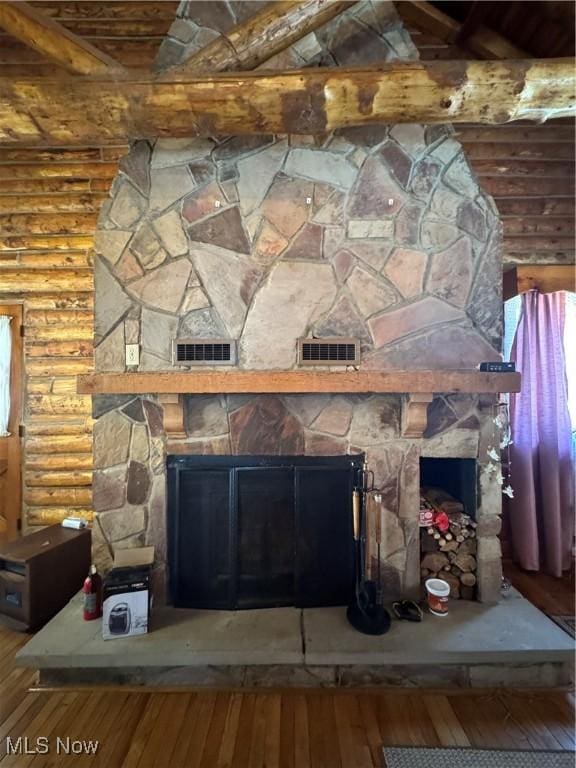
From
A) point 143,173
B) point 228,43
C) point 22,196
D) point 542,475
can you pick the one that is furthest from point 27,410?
point 542,475

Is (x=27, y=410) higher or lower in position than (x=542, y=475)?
higher

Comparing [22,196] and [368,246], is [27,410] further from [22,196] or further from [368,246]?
[368,246]

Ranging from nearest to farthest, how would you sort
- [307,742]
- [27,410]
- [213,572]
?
[307,742] < [213,572] < [27,410]

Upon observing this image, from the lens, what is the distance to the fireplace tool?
1.87 meters

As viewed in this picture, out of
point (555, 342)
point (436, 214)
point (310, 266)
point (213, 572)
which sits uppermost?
point (436, 214)

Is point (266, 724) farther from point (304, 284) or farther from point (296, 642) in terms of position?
point (304, 284)

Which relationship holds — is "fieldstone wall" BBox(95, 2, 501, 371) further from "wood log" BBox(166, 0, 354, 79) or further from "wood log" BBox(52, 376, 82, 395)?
"wood log" BBox(52, 376, 82, 395)

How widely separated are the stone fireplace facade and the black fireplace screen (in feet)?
0.35

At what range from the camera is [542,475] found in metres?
2.98

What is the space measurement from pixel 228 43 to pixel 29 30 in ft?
3.18

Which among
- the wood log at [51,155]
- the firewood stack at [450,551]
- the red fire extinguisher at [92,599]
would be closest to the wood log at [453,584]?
the firewood stack at [450,551]

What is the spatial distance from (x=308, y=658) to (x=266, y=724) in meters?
0.30

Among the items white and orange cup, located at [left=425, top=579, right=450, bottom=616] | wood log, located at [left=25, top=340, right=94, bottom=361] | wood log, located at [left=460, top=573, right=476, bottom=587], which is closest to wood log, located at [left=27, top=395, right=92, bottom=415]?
wood log, located at [left=25, top=340, right=94, bottom=361]

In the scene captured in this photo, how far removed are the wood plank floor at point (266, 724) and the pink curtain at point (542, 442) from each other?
1.43 m
